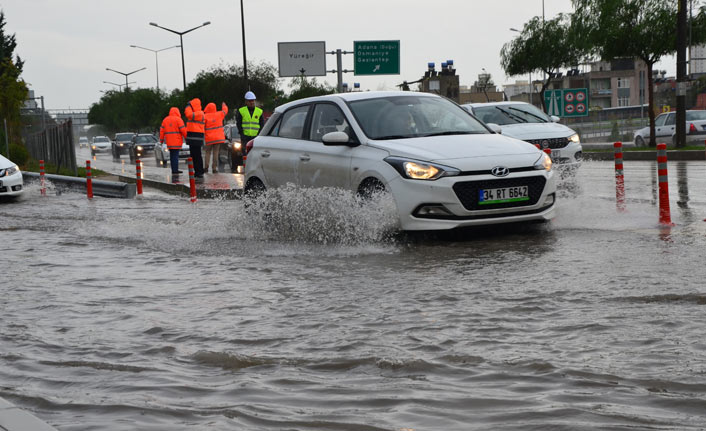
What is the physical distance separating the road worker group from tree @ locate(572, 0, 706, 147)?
15249 mm

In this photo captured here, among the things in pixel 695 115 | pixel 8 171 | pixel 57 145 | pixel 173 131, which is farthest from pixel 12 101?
pixel 695 115

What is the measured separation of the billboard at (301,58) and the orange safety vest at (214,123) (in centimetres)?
2357

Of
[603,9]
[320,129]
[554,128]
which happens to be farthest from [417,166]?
[603,9]

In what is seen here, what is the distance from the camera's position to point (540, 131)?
55.1 ft

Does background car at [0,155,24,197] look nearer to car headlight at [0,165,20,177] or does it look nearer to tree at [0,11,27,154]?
car headlight at [0,165,20,177]

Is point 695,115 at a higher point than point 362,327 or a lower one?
higher

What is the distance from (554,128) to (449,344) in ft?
40.2

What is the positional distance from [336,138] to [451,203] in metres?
1.54

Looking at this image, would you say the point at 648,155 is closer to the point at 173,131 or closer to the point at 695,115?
the point at 695,115

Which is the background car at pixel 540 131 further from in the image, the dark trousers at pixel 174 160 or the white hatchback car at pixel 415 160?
the dark trousers at pixel 174 160

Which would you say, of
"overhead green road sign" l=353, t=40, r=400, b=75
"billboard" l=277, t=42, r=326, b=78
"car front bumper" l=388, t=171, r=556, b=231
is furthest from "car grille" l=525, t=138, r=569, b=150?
"billboard" l=277, t=42, r=326, b=78

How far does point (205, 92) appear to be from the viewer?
75.1 meters

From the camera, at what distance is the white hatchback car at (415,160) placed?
29.9 ft

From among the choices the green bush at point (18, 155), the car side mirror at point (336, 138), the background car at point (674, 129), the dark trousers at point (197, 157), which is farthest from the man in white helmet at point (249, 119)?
the background car at point (674, 129)
